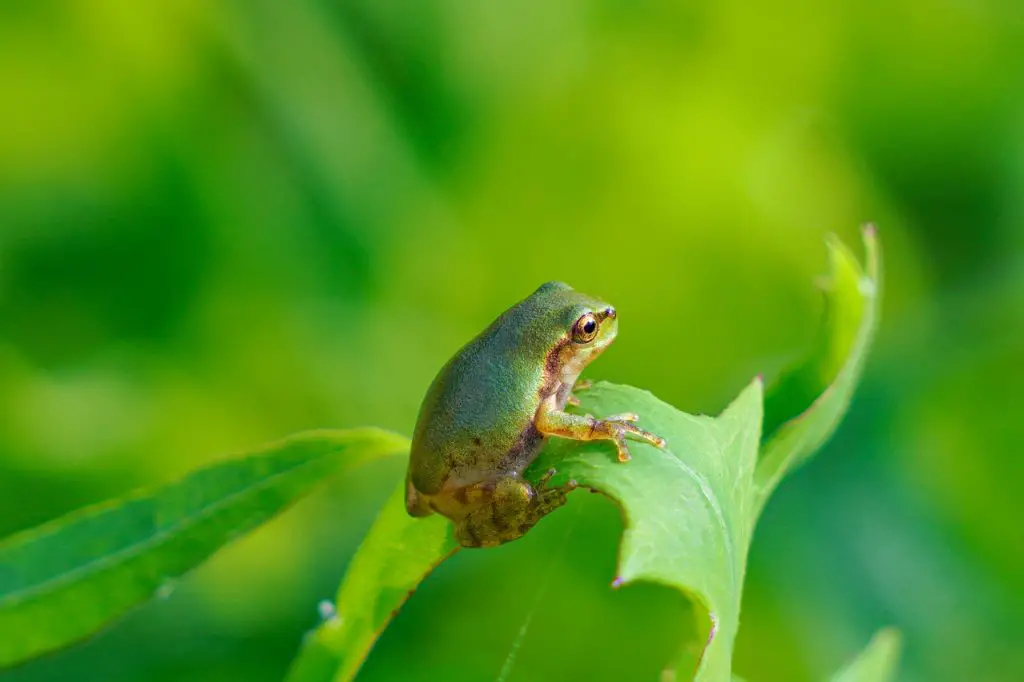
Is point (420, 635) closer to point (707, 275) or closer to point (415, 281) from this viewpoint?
point (415, 281)

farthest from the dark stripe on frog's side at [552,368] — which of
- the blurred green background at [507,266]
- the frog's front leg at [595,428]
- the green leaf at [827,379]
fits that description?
the blurred green background at [507,266]

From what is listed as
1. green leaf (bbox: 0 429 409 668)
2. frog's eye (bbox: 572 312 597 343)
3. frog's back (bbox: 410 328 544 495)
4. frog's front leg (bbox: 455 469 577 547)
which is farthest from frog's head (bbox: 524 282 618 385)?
green leaf (bbox: 0 429 409 668)

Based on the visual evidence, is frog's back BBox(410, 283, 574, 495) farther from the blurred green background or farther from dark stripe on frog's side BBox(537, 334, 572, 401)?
the blurred green background

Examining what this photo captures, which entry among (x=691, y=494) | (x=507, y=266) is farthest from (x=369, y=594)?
(x=507, y=266)

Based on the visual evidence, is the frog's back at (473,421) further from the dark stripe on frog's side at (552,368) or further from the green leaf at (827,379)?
the green leaf at (827,379)

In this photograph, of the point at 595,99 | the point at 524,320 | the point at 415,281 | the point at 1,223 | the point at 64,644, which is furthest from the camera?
the point at 595,99

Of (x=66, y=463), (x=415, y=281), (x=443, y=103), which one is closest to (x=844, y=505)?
(x=415, y=281)
